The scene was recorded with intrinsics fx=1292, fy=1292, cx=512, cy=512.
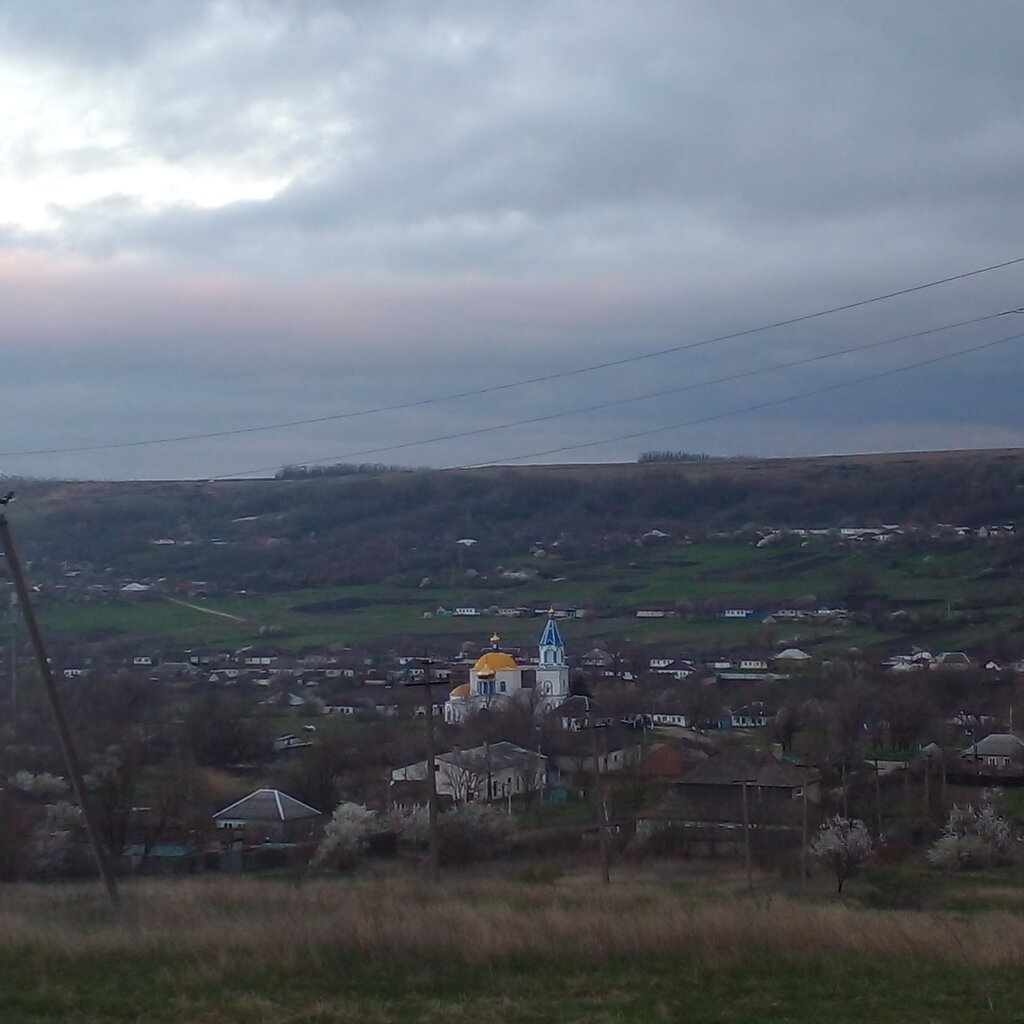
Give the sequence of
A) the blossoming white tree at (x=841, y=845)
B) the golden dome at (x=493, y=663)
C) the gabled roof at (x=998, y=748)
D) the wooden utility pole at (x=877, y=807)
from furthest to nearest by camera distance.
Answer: the golden dome at (x=493, y=663), the gabled roof at (x=998, y=748), the wooden utility pole at (x=877, y=807), the blossoming white tree at (x=841, y=845)

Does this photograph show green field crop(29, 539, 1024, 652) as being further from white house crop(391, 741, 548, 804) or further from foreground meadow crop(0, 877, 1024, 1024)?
foreground meadow crop(0, 877, 1024, 1024)

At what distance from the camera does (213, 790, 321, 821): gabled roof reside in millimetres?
29469

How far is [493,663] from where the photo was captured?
187 feet

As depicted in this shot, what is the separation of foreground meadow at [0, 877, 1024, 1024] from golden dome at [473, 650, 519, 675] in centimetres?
4598

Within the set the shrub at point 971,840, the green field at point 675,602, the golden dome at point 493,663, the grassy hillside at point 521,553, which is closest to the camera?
the shrub at point 971,840

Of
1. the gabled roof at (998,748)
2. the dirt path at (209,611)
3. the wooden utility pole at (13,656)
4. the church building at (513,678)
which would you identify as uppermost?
the wooden utility pole at (13,656)

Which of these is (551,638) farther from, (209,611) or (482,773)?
(482,773)

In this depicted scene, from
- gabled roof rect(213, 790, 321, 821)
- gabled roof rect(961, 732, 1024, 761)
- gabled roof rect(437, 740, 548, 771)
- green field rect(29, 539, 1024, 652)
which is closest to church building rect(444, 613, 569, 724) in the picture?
green field rect(29, 539, 1024, 652)

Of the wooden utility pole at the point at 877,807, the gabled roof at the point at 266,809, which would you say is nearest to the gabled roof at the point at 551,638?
the wooden utility pole at the point at 877,807

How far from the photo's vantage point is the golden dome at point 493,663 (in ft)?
186

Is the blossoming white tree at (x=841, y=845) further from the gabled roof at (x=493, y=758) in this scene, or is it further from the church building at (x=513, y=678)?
the church building at (x=513, y=678)

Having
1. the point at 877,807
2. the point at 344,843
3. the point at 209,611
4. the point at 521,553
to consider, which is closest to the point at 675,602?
the point at 521,553

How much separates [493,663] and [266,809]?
27.4m

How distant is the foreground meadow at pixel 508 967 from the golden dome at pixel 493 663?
4598 centimetres
